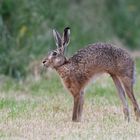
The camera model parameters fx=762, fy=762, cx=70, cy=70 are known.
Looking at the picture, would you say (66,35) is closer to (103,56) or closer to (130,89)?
(103,56)

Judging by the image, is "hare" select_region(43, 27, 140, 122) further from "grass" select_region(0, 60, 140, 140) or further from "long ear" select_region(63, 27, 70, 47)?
"grass" select_region(0, 60, 140, 140)

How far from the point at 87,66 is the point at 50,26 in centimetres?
839

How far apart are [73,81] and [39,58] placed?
6.49 m

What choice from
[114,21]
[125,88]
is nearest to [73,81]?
[125,88]

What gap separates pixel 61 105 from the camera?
13.1m

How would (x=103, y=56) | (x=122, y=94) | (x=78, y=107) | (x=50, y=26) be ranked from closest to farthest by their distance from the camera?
(x=78, y=107), (x=103, y=56), (x=122, y=94), (x=50, y=26)

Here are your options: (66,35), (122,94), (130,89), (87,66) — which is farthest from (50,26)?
(130,89)

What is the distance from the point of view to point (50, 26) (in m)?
20.4

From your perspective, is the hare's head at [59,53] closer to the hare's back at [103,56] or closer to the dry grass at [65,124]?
the hare's back at [103,56]

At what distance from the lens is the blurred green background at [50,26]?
17.4 meters

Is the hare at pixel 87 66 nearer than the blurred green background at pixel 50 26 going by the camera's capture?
Yes

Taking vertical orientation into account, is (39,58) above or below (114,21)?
below

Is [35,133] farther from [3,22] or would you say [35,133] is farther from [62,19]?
[62,19]

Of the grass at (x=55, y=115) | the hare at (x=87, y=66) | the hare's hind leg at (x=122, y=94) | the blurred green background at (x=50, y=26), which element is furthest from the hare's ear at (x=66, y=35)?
the blurred green background at (x=50, y=26)
